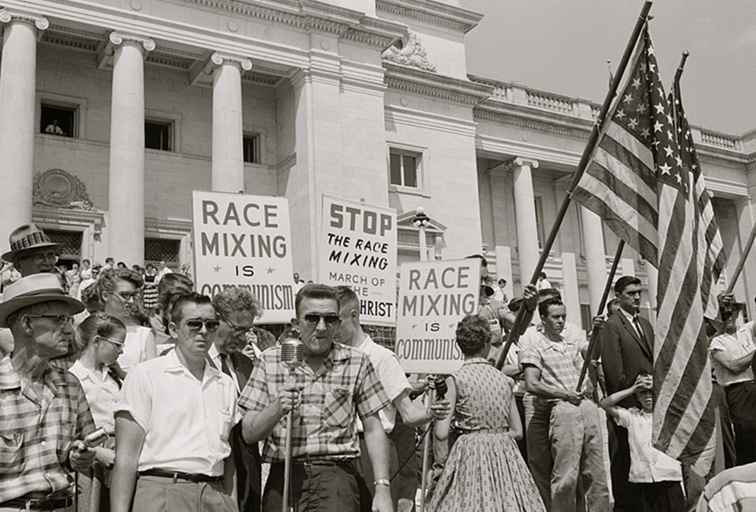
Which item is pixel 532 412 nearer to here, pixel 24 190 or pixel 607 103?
pixel 607 103

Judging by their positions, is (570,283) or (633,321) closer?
(633,321)

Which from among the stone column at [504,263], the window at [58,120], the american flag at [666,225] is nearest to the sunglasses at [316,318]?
the american flag at [666,225]

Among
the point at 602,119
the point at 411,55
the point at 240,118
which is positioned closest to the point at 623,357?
the point at 602,119

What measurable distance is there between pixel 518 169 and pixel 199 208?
83.1 ft

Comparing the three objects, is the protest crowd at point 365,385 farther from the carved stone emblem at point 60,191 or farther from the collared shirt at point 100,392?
the carved stone emblem at point 60,191

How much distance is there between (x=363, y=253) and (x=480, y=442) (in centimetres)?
299

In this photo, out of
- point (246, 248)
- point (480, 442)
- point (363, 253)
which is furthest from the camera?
point (363, 253)

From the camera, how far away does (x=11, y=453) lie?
11.6 feet

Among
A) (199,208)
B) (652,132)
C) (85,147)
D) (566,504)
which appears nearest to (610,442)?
(566,504)

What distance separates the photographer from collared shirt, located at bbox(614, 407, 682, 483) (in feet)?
22.1

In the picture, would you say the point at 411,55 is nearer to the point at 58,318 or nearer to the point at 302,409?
the point at 302,409

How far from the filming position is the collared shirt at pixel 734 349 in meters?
7.41

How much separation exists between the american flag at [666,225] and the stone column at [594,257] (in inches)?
1010

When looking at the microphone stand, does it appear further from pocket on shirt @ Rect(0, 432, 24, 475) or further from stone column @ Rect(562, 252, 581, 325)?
stone column @ Rect(562, 252, 581, 325)
